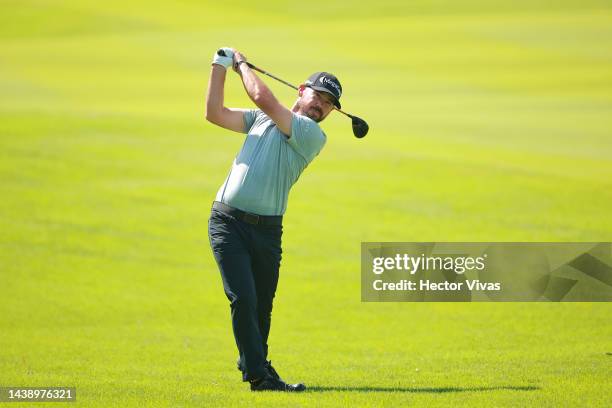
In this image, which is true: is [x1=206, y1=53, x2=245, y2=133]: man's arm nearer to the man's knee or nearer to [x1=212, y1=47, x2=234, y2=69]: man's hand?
[x1=212, y1=47, x2=234, y2=69]: man's hand

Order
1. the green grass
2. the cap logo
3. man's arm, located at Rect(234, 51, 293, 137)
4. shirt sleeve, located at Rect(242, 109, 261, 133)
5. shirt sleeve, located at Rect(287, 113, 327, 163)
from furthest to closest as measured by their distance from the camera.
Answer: the green grass < shirt sleeve, located at Rect(242, 109, 261, 133) < the cap logo < shirt sleeve, located at Rect(287, 113, 327, 163) < man's arm, located at Rect(234, 51, 293, 137)

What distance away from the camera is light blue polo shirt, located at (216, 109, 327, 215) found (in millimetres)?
7207

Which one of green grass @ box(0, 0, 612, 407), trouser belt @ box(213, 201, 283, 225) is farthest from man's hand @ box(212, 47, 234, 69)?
green grass @ box(0, 0, 612, 407)

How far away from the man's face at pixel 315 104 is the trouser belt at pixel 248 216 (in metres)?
0.80

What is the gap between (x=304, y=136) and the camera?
23.5 feet

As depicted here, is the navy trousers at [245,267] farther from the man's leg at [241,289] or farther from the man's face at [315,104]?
the man's face at [315,104]

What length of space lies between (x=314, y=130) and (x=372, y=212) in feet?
39.7

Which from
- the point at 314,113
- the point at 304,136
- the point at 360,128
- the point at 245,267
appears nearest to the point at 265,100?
the point at 304,136

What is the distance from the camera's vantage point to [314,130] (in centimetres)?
720

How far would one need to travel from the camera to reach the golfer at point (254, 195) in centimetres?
723

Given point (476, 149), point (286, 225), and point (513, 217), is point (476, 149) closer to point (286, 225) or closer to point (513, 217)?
point (513, 217)

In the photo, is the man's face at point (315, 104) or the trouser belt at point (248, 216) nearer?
the trouser belt at point (248, 216)

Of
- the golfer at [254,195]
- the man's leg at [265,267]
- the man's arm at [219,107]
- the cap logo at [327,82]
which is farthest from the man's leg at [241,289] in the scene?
the cap logo at [327,82]

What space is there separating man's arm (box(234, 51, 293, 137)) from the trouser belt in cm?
65
